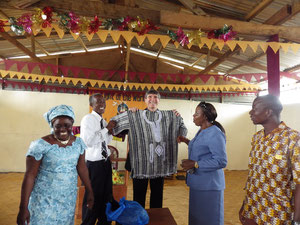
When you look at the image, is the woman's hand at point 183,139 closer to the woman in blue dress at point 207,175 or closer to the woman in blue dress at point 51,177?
the woman in blue dress at point 207,175

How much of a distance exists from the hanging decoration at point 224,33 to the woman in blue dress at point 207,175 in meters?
1.55

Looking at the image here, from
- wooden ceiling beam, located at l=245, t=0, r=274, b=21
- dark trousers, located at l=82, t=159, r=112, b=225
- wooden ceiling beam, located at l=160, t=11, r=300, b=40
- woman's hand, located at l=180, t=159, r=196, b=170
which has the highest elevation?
wooden ceiling beam, located at l=245, t=0, r=274, b=21

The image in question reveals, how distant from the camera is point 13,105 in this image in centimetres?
651

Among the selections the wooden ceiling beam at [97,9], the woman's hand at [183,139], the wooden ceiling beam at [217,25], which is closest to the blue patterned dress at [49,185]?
the woman's hand at [183,139]

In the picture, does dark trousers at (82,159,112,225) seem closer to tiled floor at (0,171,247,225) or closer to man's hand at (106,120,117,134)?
man's hand at (106,120,117,134)

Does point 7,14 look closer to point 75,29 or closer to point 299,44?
point 75,29

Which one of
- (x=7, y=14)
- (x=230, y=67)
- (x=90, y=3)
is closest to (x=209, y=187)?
(x=90, y=3)

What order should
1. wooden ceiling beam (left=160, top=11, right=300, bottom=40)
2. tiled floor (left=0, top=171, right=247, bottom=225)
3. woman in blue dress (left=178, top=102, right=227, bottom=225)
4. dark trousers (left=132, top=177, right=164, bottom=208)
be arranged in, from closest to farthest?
1. woman in blue dress (left=178, top=102, right=227, bottom=225)
2. dark trousers (left=132, top=177, right=164, bottom=208)
3. wooden ceiling beam (left=160, top=11, right=300, bottom=40)
4. tiled floor (left=0, top=171, right=247, bottom=225)

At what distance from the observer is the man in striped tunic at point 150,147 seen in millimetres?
2244

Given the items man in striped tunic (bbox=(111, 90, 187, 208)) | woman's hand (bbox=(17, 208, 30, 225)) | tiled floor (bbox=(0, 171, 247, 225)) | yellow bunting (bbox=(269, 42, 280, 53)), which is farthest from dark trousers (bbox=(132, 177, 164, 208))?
yellow bunting (bbox=(269, 42, 280, 53))

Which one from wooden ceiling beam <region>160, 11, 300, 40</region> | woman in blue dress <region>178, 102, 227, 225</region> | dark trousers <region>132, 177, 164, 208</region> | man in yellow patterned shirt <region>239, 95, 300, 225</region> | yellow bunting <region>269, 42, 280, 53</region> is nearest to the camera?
man in yellow patterned shirt <region>239, 95, 300, 225</region>

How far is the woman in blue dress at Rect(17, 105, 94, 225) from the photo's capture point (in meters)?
1.50

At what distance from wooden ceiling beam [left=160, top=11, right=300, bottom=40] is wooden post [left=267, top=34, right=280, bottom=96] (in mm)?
136

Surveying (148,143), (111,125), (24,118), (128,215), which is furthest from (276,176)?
(24,118)
